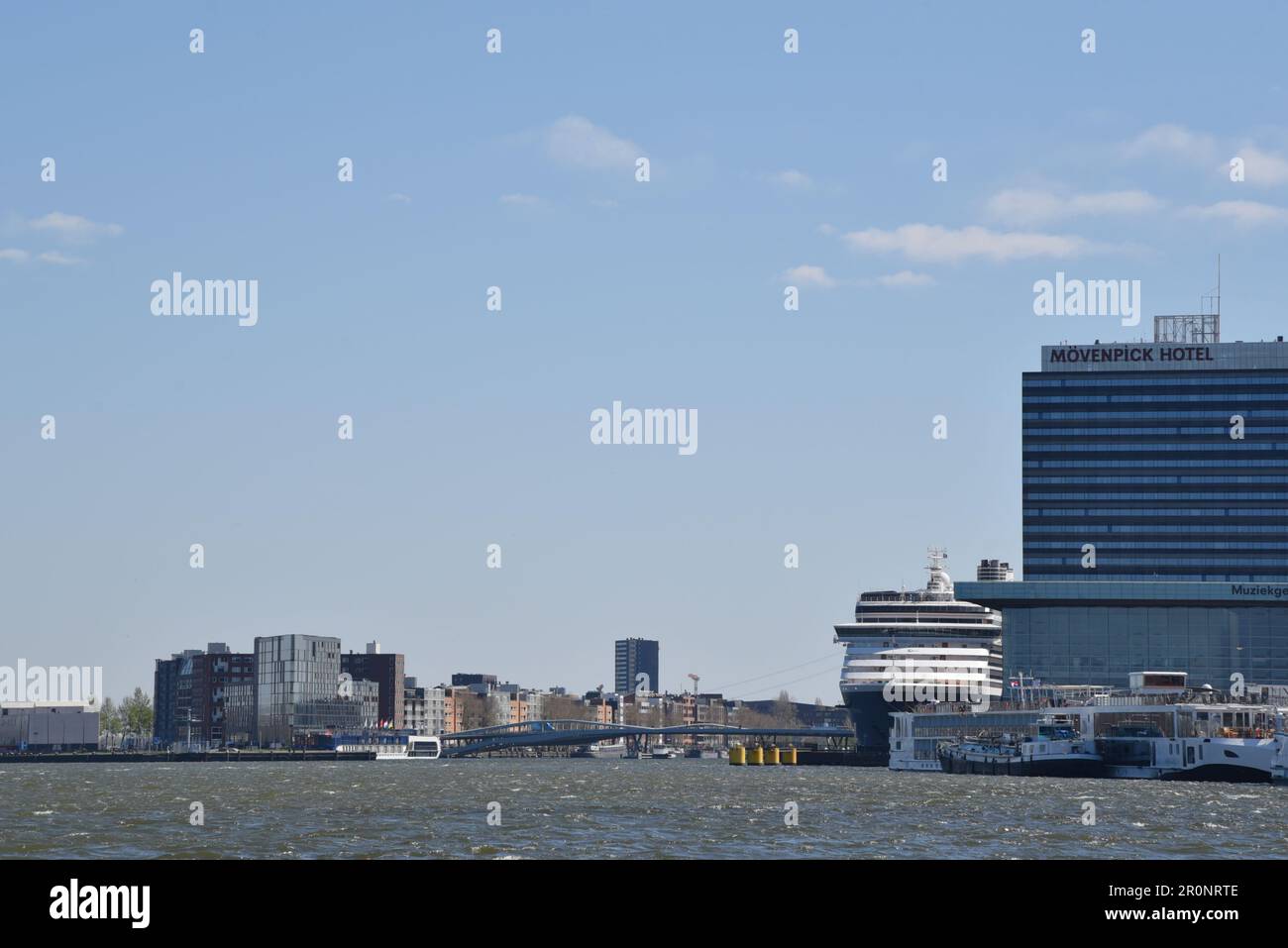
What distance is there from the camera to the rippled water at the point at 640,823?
2320 inches

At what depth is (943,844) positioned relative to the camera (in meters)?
61.8

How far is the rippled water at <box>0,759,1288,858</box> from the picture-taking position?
193 ft

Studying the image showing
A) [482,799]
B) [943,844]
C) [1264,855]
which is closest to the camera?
[1264,855]

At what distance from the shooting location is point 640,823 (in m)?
74.6
